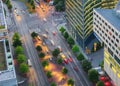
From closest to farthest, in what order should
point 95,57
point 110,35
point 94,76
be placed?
point 110,35
point 94,76
point 95,57

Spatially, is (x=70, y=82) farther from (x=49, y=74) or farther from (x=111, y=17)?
(x=111, y=17)

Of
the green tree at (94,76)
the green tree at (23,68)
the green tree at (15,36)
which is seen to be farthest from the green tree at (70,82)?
the green tree at (15,36)

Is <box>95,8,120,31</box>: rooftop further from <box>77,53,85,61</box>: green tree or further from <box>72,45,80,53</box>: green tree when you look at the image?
<box>72,45,80,53</box>: green tree

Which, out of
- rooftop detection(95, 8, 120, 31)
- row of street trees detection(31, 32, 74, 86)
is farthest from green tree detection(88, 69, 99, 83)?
rooftop detection(95, 8, 120, 31)

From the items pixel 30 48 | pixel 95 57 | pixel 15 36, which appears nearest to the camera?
pixel 95 57

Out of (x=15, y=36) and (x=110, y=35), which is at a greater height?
(x=15, y=36)

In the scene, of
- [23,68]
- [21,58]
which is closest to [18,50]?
[21,58]

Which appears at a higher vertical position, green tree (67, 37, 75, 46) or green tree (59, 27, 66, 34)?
green tree (59, 27, 66, 34)

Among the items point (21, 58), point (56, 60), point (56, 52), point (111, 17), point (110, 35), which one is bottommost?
point (56, 60)
